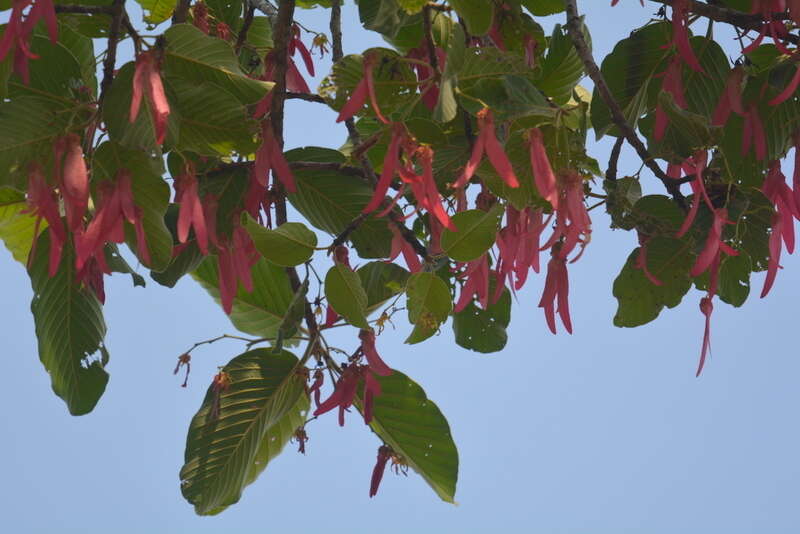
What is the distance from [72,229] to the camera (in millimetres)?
1358

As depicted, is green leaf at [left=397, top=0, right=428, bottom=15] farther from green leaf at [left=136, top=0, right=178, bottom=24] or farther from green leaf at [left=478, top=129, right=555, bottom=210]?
green leaf at [left=136, top=0, right=178, bottom=24]

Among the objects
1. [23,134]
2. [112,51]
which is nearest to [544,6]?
A: [112,51]

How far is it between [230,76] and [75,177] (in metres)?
0.31

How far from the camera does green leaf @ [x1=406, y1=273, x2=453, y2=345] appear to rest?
158 centimetres

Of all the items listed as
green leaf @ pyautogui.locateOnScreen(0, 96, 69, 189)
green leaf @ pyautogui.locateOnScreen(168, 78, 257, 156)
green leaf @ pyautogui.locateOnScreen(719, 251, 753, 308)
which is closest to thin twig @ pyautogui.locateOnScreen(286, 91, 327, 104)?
green leaf @ pyautogui.locateOnScreen(168, 78, 257, 156)

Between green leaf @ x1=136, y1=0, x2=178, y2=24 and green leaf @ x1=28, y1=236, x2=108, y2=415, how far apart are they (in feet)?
2.51

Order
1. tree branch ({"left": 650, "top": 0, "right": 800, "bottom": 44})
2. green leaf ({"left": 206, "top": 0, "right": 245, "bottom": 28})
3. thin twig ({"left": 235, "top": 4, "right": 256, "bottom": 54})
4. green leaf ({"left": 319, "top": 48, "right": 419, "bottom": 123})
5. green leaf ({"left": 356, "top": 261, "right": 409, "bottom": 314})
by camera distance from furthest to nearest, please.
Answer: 1. green leaf ({"left": 206, "top": 0, "right": 245, "bottom": 28})
2. thin twig ({"left": 235, "top": 4, "right": 256, "bottom": 54})
3. green leaf ({"left": 356, "top": 261, "right": 409, "bottom": 314})
4. tree branch ({"left": 650, "top": 0, "right": 800, "bottom": 44})
5. green leaf ({"left": 319, "top": 48, "right": 419, "bottom": 123})

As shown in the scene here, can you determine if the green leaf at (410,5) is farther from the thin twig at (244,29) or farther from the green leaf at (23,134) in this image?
the thin twig at (244,29)

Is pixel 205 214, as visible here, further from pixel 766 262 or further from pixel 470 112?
pixel 766 262

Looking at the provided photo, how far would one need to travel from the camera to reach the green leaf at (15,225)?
2.05 meters

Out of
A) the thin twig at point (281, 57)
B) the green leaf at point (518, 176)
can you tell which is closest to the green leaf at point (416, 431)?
the thin twig at point (281, 57)

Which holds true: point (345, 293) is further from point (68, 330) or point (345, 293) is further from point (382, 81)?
point (68, 330)

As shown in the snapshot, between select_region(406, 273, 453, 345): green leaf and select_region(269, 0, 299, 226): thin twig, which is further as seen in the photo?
select_region(269, 0, 299, 226): thin twig

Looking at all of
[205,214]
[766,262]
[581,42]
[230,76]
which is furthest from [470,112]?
[766,262]
